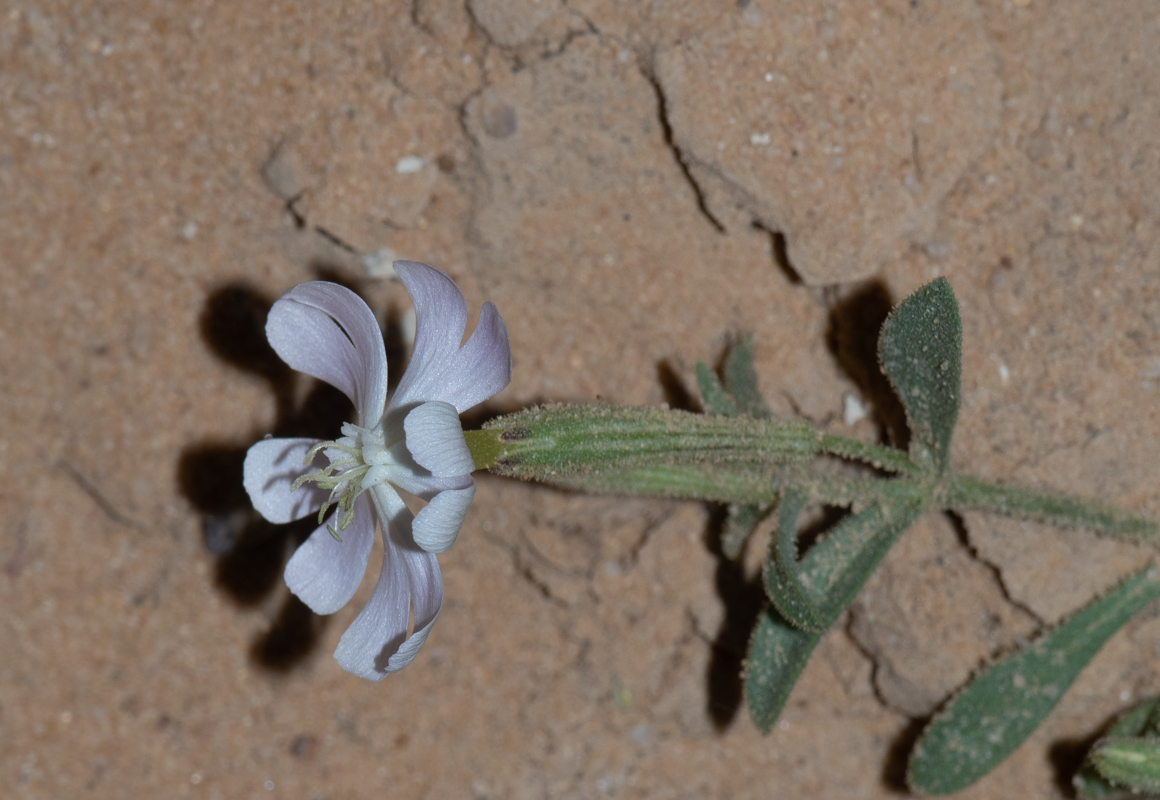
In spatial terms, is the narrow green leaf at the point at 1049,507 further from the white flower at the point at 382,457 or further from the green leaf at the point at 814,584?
the white flower at the point at 382,457

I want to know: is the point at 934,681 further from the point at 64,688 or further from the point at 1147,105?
the point at 64,688

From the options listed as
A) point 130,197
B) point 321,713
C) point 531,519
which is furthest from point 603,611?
point 130,197

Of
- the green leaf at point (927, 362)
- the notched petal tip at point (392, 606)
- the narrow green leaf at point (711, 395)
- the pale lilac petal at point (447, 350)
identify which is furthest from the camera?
the narrow green leaf at point (711, 395)

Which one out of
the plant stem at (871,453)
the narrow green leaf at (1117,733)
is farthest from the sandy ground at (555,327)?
the plant stem at (871,453)

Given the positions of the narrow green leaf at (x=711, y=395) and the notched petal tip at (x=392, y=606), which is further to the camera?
the narrow green leaf at (x=711, y=395)

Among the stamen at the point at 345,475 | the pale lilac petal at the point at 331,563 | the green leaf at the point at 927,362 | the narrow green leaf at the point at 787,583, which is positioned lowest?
the pale lilac petal at the point at 331,563
